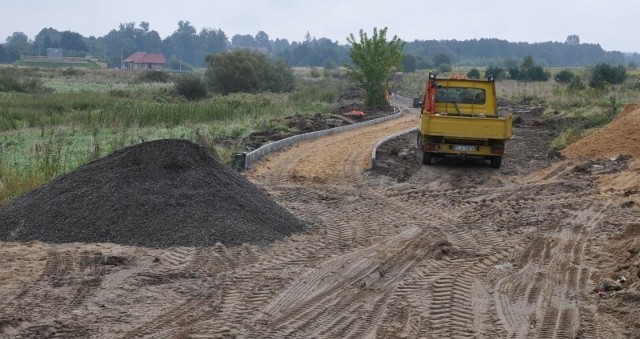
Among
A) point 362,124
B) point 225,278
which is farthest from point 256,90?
point 225,278

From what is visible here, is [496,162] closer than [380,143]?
Yes

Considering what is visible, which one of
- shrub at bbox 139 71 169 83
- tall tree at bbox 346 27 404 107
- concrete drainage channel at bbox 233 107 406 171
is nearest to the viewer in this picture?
concrete drainage channel at bbox 233 107 406 171

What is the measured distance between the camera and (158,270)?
349 inches

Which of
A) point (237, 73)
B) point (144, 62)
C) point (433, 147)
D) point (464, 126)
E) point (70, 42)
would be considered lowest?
point (144, 62)

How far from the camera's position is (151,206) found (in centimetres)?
1090

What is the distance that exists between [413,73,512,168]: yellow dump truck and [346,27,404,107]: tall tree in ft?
70.1

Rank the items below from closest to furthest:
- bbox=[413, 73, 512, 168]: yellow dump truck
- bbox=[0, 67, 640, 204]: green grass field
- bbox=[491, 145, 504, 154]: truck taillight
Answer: bbox=[0, 67, 640, 204]: green grass field < bbox=[413, 73, 512, 168]: yellow dump truck < bbox=[491, 145, 504, 154]: truck taillight

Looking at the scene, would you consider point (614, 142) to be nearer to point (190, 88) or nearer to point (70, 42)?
point (190, 88)

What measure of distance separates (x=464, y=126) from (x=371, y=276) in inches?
397

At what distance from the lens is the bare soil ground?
719 cm

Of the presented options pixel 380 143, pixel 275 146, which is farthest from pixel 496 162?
pixel 275 146

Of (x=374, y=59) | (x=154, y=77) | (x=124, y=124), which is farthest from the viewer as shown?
(x=154, y=77)

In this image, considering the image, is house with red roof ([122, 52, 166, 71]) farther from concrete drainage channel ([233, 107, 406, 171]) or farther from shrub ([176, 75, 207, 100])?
concrete drainage channel ([233, 107, 406, 171])

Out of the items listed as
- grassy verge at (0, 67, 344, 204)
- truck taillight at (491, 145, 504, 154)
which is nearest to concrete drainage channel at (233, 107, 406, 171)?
grassy verge at (0, 67, 344, 204)
